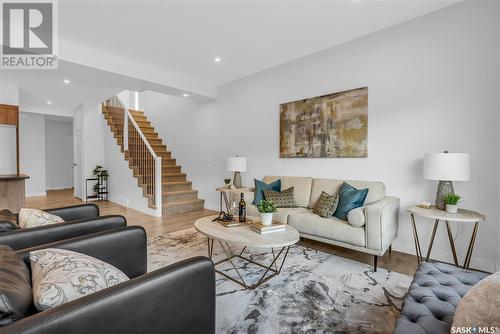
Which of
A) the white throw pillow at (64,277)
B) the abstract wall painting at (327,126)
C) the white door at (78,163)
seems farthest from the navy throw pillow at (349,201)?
the white door at (78,163)

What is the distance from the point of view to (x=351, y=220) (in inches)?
106

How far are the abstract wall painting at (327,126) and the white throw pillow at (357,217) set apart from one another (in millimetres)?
958

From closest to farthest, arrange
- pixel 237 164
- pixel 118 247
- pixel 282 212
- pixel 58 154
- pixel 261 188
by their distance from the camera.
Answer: pixel 118 247 < pixel 282 212 < pixel 261 188 < pixel 237 164 < pixel 58 154

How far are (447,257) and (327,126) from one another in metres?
2.11

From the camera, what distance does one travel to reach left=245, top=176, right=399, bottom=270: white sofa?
2539 millimetres

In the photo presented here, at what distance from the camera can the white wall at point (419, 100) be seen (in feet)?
8.30

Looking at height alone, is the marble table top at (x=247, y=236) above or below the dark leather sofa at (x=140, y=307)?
below

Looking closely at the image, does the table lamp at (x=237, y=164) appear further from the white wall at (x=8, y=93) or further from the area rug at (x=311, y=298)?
the white wall at (x=8, y=93)

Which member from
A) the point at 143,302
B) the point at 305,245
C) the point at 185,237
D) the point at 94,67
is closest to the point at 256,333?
the point at 143,302

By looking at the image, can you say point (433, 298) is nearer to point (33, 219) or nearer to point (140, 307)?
point (140, 307)

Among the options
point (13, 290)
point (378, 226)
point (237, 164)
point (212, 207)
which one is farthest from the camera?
point (212, 207)

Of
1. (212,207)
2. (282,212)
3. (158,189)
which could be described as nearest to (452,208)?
(282,212)

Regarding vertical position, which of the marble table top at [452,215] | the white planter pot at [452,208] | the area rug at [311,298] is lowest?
the area rug at [311,298]

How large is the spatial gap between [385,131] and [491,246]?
158cm
